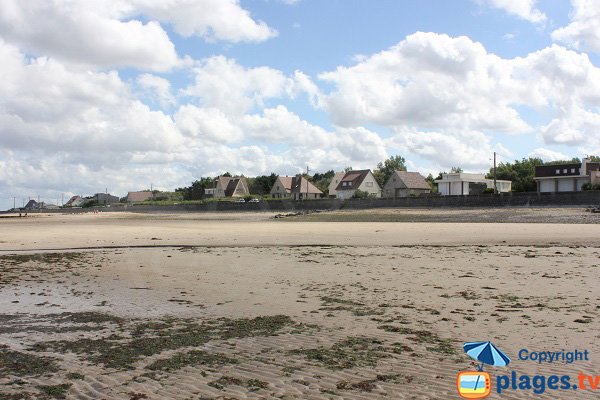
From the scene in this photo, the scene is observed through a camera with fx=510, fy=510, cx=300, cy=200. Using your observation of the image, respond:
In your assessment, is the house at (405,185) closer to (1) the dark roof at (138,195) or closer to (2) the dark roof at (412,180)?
(2) the dark roof at (412,180)

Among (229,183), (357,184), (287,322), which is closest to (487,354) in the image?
(287,322)

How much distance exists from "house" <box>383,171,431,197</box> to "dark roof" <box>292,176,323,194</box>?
22112 mm

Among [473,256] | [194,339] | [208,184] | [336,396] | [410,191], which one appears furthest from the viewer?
[208,184]

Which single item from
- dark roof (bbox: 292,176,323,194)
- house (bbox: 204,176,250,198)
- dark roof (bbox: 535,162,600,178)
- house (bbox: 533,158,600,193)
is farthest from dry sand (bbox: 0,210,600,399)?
house (bbox: 204,176,250,198)

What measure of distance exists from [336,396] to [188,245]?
63.2 ft

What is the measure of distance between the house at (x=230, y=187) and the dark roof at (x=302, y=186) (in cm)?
1741

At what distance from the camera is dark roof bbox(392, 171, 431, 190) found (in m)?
100

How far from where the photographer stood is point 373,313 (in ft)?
29.8

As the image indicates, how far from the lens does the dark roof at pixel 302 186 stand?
11881 cm

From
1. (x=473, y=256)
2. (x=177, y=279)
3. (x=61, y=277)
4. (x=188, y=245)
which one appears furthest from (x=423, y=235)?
(x=61, y=277)

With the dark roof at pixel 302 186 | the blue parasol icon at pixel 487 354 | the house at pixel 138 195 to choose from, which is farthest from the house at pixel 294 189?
the blue parasol icon at pixel 487 354

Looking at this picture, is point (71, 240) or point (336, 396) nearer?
point (336, 396)

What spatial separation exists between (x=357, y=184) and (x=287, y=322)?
100530 mm

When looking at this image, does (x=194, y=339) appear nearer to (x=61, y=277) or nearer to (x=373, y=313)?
(x=373, y=313)
